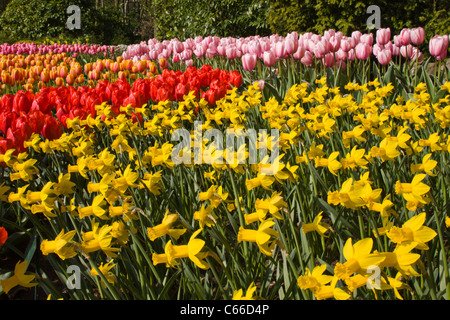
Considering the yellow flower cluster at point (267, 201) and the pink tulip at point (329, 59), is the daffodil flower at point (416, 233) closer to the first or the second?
the yellow flower cluster at point (267, 201)

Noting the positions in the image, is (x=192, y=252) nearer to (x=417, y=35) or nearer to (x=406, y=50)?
(x=417, y=35)

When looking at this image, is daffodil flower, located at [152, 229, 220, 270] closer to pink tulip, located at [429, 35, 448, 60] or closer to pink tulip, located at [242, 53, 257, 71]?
pink tulip, located at [242, 53, 257, 71]

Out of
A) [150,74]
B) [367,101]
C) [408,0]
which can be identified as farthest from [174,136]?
[408,0]

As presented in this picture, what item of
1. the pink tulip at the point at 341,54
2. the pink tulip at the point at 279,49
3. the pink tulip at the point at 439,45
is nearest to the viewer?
the pink tulip at the point at 439,45

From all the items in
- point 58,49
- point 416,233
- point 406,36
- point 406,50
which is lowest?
point 416,233

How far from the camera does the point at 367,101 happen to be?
2328mm

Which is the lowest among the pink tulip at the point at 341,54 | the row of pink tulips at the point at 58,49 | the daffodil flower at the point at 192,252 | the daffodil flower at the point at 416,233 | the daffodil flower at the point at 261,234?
the daffodil flower at the point at 192,252

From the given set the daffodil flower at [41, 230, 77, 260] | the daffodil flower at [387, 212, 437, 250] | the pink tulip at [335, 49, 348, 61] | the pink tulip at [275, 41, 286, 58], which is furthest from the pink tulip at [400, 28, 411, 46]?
the daffodil flower at [41, 230, 77, 260]

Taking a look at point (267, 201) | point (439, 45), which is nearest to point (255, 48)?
point (439, 45)

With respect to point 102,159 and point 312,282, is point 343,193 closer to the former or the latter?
point 312,282

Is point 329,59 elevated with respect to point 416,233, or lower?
elevated

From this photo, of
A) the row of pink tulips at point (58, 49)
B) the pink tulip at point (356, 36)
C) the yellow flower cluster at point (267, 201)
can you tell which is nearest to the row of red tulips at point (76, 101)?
the yellow flower cluster at point (267, 201)

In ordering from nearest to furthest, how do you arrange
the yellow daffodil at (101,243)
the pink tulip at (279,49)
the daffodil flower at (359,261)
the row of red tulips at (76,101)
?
the daffodil flower at (359,261) → the yellow daffodil at (101,243) → the row of red tulips at (76,101) → the pink tulip at (279,49)
